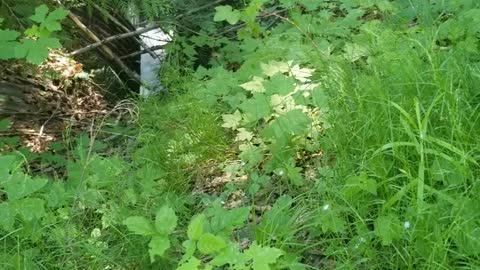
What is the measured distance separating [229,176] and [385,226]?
1176 mm

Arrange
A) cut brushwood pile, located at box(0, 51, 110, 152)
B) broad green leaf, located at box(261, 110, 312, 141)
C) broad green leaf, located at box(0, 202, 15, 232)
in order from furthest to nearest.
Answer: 1. cut brushwood pile, located at box(0, 51, 110, 152)
2. broad green leaf, located at box(261, 110, 312, 141)
3. broad green leaf, located at box(0, 202, 15, 232)

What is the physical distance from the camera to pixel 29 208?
2.34 metres

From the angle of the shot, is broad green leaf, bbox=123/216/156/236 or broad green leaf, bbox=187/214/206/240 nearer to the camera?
broad green leaf, bbox=187/214/206/240

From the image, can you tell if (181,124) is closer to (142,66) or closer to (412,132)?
(412,132)

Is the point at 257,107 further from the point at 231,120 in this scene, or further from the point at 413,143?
the point at 413,143

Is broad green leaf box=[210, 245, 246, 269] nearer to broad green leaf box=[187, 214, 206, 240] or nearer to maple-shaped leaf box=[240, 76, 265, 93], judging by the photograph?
broad green leaf box=[187, 214, 206, 240]

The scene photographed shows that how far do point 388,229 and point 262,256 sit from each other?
1.41ft

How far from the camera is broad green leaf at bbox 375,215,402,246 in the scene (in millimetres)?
2008

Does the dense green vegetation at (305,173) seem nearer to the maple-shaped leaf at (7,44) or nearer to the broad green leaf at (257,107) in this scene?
the broad green leaf at (257,107)

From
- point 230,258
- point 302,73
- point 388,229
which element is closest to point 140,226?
point 230,258

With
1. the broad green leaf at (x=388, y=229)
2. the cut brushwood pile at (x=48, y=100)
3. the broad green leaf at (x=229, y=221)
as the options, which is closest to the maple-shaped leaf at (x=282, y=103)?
the broad green leaf at (x=229, y=221)

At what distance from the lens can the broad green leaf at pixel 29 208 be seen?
2.33 metres

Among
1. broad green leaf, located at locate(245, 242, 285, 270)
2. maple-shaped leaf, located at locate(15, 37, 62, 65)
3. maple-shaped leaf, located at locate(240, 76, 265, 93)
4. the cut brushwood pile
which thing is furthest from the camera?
the cut brushwood pile

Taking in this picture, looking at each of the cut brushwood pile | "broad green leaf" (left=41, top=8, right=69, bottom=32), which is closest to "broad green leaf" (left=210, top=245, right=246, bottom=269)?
"broad green leaf" (left=41, top=8, right=69, bottom=32)
